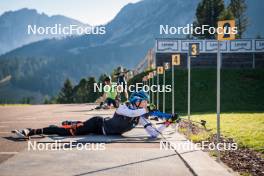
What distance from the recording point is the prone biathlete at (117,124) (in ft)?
32.5

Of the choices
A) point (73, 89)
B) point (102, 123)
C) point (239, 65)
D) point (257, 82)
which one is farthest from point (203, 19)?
point (102, 123)

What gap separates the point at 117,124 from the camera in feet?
33.9

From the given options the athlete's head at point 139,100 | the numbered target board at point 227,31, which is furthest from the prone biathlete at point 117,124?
the numbered target board at point 227,31

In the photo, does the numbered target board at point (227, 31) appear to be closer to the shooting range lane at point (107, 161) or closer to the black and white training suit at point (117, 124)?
the shooting range lane at point (107, 161)

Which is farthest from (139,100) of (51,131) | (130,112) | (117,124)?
(51,131)

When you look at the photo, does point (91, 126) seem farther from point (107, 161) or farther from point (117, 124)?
point (107, 161)

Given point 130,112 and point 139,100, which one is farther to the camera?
point 139,100

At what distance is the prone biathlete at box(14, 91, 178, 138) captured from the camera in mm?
9898

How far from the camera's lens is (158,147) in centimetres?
862

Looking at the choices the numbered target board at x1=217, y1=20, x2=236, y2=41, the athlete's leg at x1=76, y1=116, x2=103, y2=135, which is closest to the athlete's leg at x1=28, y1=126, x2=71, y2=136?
the athlete's leg at x1=76, y1=116, x2=103, y2=135

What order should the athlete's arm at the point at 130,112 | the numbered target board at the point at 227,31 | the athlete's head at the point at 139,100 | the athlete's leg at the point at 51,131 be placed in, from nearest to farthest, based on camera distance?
the numbered target board at the point at 227,31
the athlete's arm at the point at 130,112
the athlete's leg at the point at 51,131
the athlete's head at the point at 139,100

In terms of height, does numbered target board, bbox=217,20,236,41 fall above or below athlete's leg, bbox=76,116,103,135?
above

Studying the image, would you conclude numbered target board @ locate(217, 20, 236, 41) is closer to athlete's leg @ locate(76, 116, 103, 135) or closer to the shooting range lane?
the shooting range lane

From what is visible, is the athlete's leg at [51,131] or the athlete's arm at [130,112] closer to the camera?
the athlete's arm at [130,112]
